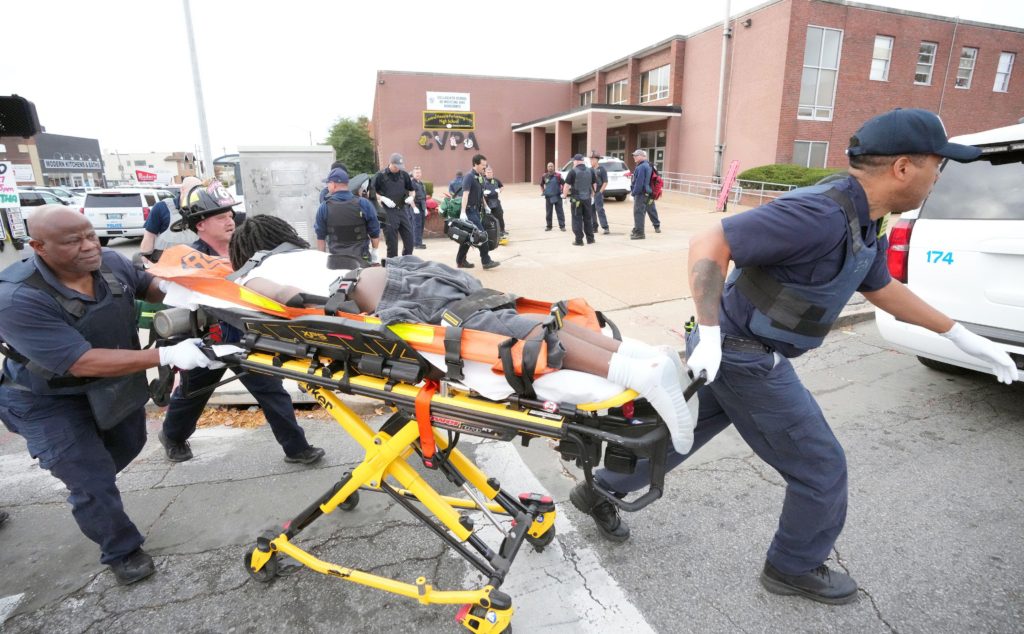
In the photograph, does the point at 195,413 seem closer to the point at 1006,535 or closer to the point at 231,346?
the point at 231,346

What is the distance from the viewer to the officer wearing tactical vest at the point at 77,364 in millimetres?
2234

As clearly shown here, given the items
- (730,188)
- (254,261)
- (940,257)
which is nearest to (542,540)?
(254,261)

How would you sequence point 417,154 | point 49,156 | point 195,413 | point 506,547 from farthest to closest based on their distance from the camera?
1. point 49,156
2. point 417,154
3. point 195,413
4. point 506,547

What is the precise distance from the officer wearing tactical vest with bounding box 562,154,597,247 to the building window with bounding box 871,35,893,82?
1740cm

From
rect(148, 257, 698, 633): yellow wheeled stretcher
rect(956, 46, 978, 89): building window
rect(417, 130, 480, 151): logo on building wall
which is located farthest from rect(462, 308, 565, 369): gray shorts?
rect(417, 130, 480, 151): logo on building wall

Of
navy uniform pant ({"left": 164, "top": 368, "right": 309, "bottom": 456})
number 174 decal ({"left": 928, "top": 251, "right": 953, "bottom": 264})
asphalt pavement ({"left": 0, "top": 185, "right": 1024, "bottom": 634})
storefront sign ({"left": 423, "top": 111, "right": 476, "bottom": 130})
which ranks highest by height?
storefront sign ({"left": 423, "top": 111, "right": 476, "bottom": 130})

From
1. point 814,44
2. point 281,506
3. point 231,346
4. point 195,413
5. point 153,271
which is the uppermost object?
point 814,44

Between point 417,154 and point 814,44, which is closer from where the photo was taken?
point 814,44

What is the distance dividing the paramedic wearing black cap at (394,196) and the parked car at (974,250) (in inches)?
260

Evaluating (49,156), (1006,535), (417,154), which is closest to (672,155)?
(417,154)

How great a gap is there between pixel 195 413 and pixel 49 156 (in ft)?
182

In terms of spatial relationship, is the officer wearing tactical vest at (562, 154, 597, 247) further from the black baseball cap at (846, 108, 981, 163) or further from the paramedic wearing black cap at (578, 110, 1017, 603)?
the black baseball cap at (846, 108, 981, 163)

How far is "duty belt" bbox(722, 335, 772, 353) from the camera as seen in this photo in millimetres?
2057

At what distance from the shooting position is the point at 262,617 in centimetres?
227
